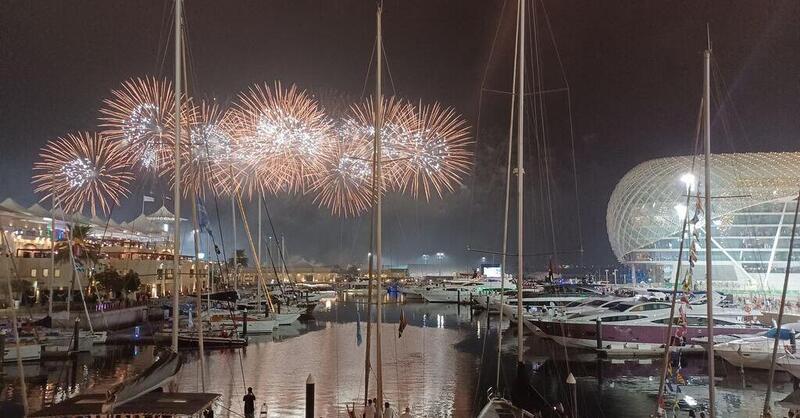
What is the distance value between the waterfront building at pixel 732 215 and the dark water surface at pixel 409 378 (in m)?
56.2

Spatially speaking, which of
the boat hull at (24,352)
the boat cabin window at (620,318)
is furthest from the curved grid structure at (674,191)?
the boat hull at (24,352)

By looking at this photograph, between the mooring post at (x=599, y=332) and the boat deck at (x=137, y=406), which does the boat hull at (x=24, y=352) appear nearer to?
the boat deck at (x=137, y=406)

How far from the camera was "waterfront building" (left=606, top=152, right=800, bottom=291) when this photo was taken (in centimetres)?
9438

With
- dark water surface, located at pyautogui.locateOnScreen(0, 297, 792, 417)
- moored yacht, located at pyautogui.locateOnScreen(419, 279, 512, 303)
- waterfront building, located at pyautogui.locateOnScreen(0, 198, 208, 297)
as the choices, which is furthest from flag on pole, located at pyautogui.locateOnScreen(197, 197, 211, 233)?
Answer: moored yacht, located at pyautogui.locateOnScreen(419, 279, 512, 303)

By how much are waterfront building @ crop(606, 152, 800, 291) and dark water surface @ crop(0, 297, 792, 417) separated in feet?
184

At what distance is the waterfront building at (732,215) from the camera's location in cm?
9438

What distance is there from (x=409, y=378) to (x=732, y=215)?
80.4 metres

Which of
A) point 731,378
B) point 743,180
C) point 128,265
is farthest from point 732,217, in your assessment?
point 128,265

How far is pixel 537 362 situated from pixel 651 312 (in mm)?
9806

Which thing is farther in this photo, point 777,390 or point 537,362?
point 537,362

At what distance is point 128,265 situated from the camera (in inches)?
3118

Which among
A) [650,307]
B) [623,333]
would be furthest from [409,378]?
[650,307]

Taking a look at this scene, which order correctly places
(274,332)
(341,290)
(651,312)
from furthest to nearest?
(341,290) → (274,332) → (651,312)

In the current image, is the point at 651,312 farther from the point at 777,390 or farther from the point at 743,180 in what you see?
the point at 743,180
